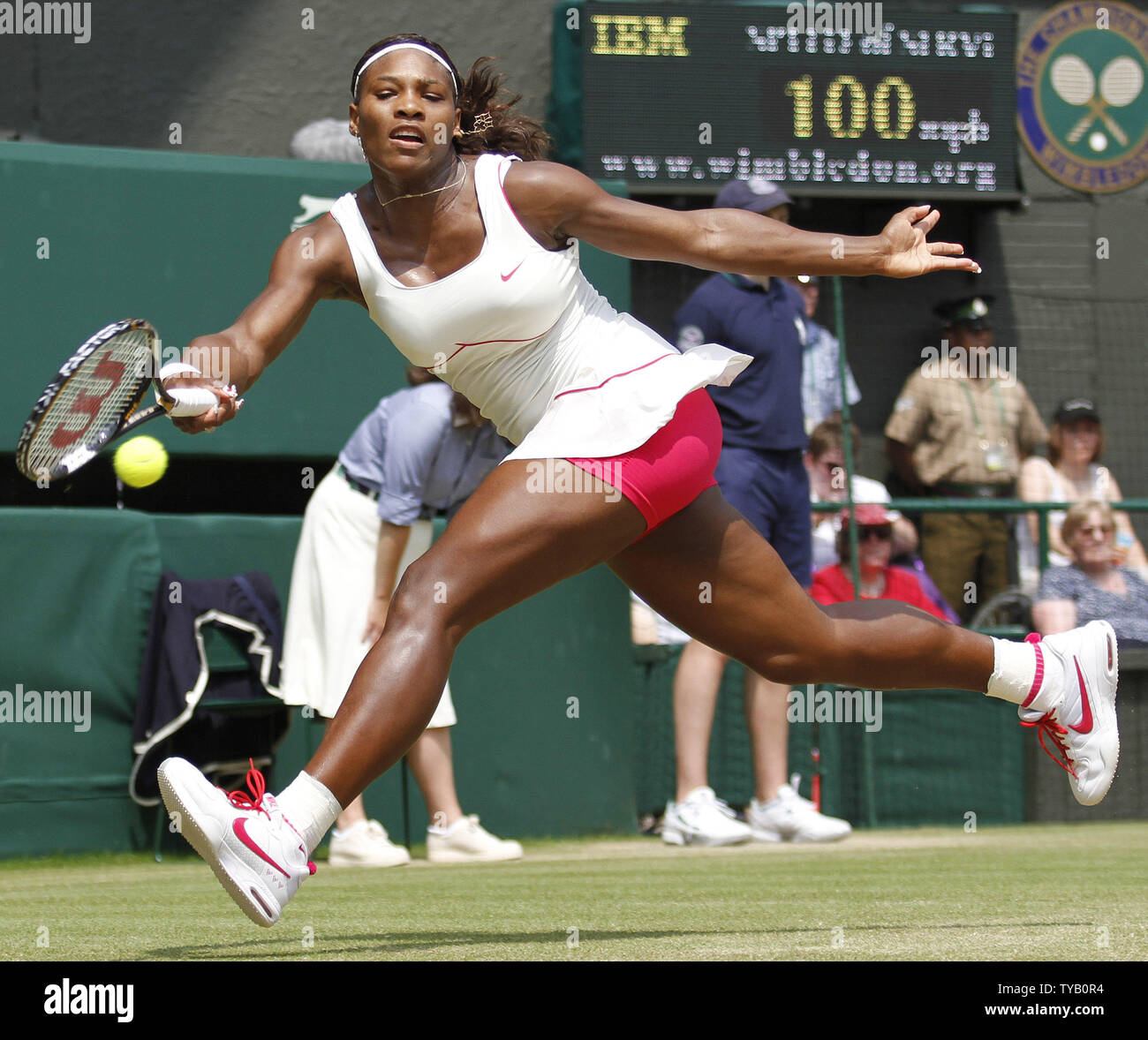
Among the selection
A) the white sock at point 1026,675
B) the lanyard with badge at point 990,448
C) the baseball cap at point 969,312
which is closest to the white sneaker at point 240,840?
the white sock at point 1026,675

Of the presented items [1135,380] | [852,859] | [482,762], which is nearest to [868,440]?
[1135,380]

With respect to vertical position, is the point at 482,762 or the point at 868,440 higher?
the point at 868,440

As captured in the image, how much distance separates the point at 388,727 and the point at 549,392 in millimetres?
849

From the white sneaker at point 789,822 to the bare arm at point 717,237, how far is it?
335 cm

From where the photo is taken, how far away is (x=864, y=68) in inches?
401

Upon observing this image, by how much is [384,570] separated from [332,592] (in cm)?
32

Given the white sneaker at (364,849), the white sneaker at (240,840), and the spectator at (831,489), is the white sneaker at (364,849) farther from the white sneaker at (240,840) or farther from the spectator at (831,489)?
the white sneaker at (240,840)

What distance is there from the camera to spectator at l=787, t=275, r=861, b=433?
8.58 m

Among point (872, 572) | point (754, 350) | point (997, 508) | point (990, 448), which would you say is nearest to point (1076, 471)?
point (990, 448)

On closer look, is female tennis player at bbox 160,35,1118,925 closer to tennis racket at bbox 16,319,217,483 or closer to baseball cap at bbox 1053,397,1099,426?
tennis racket at bbox 16,319,217,483

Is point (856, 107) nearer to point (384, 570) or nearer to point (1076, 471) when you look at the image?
point (1076, 471)

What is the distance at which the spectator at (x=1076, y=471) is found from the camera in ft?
28.6

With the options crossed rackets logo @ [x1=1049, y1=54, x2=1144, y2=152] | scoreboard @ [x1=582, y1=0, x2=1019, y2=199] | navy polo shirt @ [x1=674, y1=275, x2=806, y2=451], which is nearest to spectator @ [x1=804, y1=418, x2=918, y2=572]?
navy polo shirt @ [x1=674, y1=275, x2=806, y2=451]

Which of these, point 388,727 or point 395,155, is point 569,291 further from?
point 388,727
